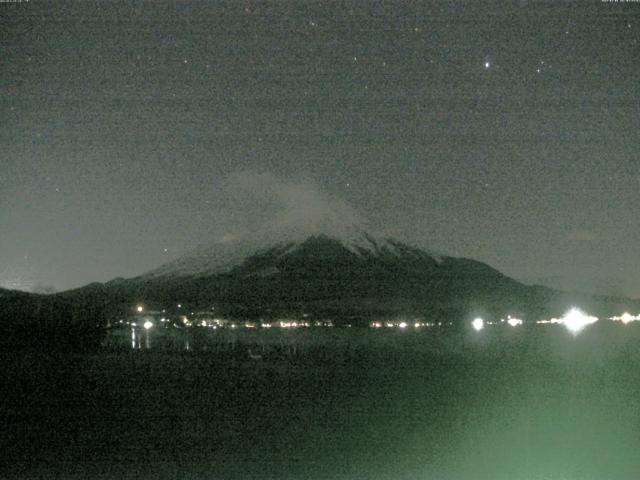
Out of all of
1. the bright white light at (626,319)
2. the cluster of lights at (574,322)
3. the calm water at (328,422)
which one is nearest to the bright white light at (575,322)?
the cluster of lights at (574,322)

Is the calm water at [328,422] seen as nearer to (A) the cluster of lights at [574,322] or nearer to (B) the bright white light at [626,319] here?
(A) the cluster of lights at [574,322]

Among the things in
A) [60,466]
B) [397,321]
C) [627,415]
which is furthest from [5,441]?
[397,321]

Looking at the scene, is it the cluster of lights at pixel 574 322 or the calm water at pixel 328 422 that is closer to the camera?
the calm water at pixel 328 422

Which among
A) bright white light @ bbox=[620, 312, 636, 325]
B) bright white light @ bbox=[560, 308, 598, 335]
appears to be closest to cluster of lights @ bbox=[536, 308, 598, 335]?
bright white light @ bbox=[560, 308, 598, 335]

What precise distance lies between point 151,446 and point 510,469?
4974mm

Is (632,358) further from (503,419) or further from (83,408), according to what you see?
(83,408)

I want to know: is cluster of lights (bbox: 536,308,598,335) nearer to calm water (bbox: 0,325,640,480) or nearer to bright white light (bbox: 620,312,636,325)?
bright white light (bbox: 620,312,636,325)

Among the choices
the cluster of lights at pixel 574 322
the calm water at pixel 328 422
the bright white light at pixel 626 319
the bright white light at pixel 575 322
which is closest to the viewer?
the calm water at pixel 328 422

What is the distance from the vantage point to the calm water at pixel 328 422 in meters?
9.34

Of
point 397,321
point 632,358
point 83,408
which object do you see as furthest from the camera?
point 397,321

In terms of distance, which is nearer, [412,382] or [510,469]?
[510,469]

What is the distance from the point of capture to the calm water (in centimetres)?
934

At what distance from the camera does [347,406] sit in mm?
14391

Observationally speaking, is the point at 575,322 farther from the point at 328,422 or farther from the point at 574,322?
the point at 328,422
